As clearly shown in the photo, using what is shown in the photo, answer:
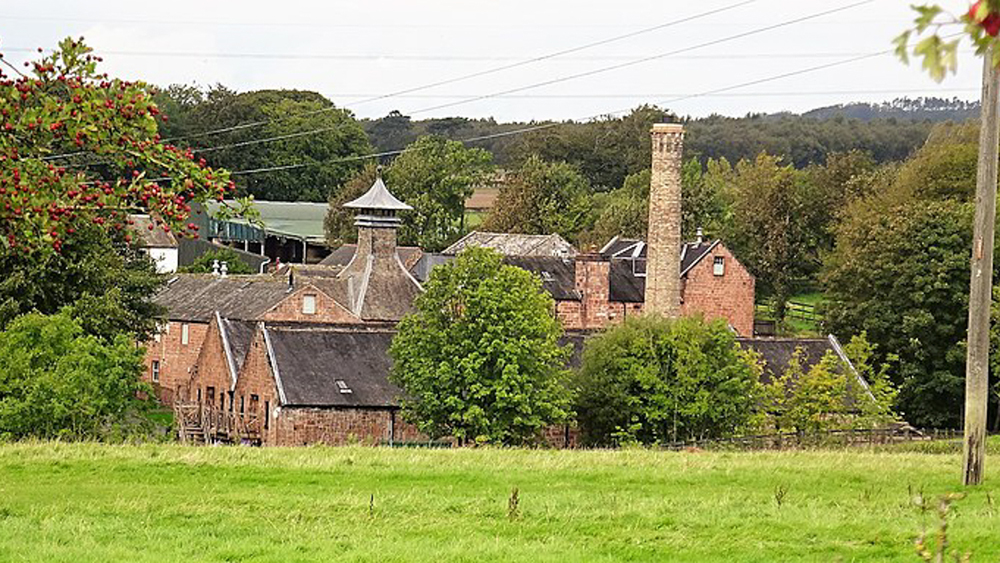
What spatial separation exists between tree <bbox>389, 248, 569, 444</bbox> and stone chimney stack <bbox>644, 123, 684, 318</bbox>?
613 inches

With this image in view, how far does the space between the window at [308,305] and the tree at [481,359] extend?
1415 centimetres

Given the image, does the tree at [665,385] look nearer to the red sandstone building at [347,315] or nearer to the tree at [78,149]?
the red sandstone building at [347,315]

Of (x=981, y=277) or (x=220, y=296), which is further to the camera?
(x=220, y=296)

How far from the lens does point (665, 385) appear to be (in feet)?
159

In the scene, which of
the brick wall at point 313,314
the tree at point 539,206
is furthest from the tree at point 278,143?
the brick wall at point 313,314

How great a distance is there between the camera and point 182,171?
14648 mm

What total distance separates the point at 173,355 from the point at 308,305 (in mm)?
10246

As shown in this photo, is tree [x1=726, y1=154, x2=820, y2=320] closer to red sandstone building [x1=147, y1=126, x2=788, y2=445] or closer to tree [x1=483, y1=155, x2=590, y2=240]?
red sandstone building [x1=147, y1=126, x2=788, y2=445]

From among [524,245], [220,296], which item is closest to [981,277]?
[220,296]

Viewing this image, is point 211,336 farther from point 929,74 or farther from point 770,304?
point 929,74

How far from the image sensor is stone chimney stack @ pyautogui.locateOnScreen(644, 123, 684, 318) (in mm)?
66062

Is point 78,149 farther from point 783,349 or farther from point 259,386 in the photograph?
point 783,349

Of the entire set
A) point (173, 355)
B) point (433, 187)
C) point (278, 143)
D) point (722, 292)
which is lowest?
point (173, 355)

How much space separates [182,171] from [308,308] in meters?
50.1
